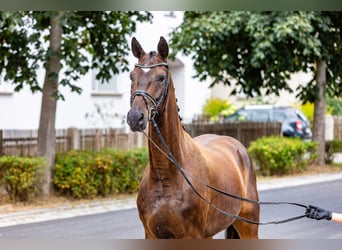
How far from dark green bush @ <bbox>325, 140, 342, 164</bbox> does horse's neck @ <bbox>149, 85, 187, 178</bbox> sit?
736 cm

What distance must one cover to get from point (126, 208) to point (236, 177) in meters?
3.09

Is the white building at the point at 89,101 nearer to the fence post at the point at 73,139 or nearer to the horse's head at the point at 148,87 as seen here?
the fence post at the point at 73,139

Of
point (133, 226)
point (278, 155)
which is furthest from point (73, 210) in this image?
point (278, 155)

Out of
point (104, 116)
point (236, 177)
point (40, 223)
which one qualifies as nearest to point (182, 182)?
point (236, 177)

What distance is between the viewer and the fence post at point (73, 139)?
26.9 ft

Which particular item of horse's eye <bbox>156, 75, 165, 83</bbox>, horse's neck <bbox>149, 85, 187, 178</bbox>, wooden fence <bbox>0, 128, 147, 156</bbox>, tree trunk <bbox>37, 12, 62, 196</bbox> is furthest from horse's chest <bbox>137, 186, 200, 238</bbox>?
wooden fence <bbox>0, 128, 147, 156</bbox>

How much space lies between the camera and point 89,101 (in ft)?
37.2

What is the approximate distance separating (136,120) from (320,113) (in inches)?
311

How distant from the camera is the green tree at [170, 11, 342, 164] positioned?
885 centimetres

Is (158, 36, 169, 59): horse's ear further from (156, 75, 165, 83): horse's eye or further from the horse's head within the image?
(156, 75, 165, 83): horse's eye

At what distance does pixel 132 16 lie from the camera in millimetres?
8242

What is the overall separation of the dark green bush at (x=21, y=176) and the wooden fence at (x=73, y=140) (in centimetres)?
64

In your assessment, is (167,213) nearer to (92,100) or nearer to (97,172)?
(97,172)
